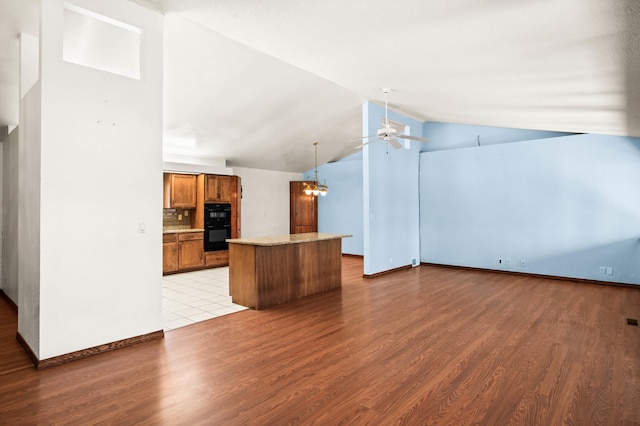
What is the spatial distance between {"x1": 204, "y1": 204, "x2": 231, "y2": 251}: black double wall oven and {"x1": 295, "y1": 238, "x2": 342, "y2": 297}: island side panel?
10.8 feet

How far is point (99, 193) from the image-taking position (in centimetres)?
317

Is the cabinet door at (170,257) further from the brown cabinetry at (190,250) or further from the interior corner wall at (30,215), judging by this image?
the interior corner wall at (30,215)

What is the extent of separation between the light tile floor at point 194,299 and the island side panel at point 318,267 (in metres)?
1.04

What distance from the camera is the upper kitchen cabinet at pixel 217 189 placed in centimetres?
771

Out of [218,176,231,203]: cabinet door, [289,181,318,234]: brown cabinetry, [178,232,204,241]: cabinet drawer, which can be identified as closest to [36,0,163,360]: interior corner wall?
[178,232,204,241]: cabinet drawer

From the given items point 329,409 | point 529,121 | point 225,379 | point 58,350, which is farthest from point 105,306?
point 529,121

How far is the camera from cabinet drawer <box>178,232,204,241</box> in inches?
287

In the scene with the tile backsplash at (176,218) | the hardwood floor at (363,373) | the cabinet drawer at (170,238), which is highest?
the tile backsplash at (176,218)

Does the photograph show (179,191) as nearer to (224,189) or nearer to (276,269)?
(224,189)

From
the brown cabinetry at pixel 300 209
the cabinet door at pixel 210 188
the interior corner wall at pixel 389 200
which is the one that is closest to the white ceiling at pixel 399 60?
the interior corner wall at pixel 389 200

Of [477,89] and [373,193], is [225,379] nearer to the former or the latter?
[477,89]

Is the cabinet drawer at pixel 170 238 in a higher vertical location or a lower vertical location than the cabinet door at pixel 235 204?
lower

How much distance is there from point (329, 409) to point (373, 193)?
16.2 ft

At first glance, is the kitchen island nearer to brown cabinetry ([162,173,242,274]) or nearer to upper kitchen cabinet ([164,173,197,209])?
brown cabinetry ([162,173,242,274])
